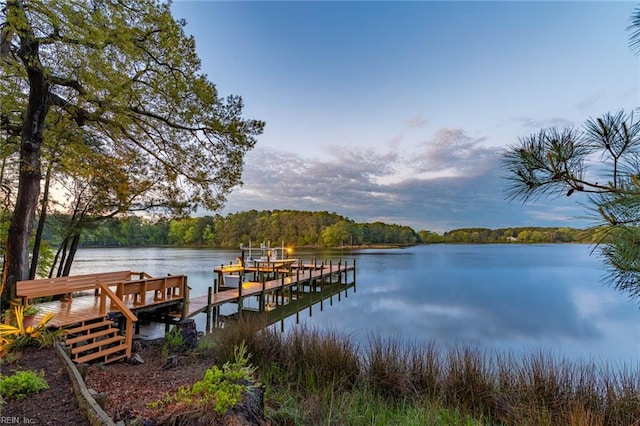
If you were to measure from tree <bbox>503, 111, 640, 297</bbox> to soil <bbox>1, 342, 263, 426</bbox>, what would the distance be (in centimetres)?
312

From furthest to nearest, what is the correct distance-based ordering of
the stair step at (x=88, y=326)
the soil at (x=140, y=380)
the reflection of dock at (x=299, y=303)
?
the reflection of dock at (x=299, y=303)
the stair step at (x=88, y=326)
the soil at (x=140, y=380)

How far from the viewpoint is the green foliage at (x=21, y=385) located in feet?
9.84

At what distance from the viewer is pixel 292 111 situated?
52.1ft

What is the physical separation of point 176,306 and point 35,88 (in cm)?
606

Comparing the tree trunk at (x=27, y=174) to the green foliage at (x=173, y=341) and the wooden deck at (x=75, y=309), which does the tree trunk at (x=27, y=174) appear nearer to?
the wooden deck at (x=75, y=309)

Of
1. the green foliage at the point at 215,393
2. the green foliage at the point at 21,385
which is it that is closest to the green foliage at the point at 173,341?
the green foliage at the point at 21,385

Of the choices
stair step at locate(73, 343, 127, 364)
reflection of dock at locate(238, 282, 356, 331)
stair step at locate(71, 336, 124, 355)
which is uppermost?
stair step at locate(71, 336, 124, 355)

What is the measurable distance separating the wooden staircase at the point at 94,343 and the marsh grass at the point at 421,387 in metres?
1.77

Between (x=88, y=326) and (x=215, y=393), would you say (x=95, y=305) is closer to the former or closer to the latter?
(x=88, y=326)

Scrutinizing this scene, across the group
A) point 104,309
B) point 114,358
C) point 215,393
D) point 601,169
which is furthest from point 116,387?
point 601,169

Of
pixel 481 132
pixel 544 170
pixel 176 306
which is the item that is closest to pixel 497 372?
pixel 544 170

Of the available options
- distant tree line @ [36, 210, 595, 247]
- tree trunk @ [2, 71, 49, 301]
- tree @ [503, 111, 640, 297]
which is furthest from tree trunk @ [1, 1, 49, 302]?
distant tree line @ [36, 210, 595, 247]

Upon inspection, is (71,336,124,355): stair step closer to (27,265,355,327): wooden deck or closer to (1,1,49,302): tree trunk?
(27,265,355,327): wooden deck

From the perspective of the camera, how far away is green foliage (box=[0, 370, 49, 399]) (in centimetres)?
300
